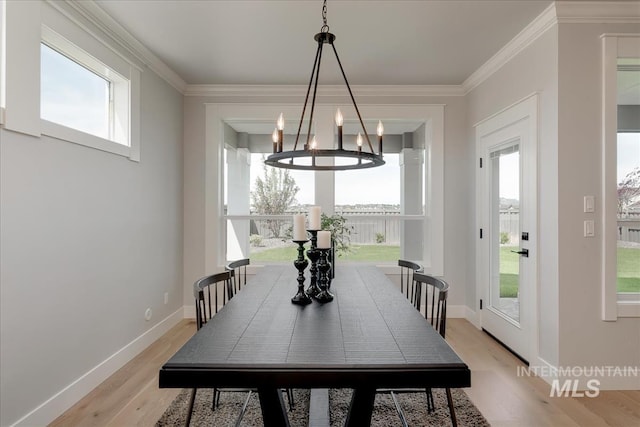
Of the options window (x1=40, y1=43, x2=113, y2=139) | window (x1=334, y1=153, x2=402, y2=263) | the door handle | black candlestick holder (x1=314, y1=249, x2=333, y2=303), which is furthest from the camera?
window (x1=334, y1=153, x2=402, y2=263)

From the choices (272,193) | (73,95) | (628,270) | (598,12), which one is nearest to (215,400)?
(73,95)

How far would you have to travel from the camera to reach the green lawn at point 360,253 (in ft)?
13.8

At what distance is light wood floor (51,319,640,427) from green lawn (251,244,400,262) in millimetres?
1554

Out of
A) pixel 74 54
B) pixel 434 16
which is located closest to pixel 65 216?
pixel 74 54

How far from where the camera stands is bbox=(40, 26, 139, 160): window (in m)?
2.20

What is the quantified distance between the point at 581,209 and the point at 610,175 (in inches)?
12.0

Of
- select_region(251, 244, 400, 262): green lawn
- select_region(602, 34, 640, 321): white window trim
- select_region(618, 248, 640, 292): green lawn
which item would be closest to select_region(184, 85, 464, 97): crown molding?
select_region(602, 34, 640, 321): white window trim

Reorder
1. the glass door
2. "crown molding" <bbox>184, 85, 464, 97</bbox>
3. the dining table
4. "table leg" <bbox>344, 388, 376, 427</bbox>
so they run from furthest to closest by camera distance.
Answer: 1. "crown molding" <bbox>184, 85, 464, 97</bbox>
2. the glass door
3. "table leg" <bbox>344, 388, 376, 427</bbox>
4. the dining table

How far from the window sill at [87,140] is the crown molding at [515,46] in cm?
346

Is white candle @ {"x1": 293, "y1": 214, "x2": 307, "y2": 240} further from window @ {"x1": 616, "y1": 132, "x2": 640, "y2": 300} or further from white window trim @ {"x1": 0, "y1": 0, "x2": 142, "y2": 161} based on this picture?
window @ {"x1": 616, "y1": 132, "x2": 640, "y2": 300}

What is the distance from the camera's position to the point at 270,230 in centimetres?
421

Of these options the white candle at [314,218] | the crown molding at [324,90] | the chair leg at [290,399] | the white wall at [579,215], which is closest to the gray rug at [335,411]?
the chair leg at [290,399]

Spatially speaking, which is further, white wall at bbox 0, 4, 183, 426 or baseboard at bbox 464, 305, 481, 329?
baseboard at bbox 464, 305, 481, 329

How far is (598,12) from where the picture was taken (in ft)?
7.96
